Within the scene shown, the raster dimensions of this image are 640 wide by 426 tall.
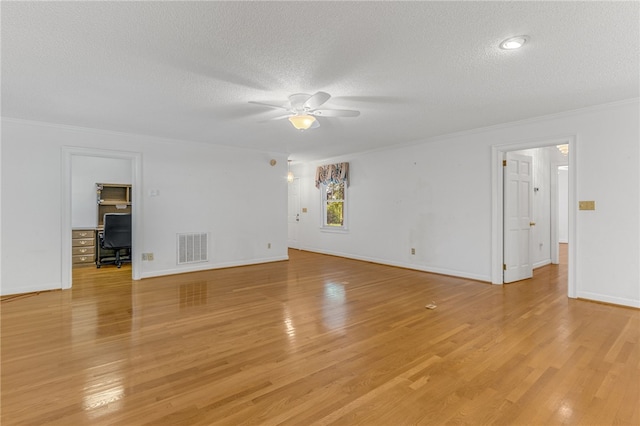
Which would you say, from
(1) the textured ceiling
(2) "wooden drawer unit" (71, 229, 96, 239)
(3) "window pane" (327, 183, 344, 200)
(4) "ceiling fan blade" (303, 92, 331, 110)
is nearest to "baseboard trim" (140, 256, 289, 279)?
(3) "window pane" (327, 183, 344, 200)

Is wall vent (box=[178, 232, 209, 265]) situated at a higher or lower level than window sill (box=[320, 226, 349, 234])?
lower

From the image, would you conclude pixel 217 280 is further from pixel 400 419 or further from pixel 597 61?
pixel 597 61

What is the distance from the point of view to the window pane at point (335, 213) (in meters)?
7.67

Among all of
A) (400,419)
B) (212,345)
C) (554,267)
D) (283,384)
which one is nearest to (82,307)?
(212,345)

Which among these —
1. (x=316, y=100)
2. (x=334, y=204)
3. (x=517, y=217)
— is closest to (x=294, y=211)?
(x=334, y=204)

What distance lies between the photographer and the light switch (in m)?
3.90

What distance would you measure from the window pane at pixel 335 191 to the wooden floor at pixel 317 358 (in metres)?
3.67

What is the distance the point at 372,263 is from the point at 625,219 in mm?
3991

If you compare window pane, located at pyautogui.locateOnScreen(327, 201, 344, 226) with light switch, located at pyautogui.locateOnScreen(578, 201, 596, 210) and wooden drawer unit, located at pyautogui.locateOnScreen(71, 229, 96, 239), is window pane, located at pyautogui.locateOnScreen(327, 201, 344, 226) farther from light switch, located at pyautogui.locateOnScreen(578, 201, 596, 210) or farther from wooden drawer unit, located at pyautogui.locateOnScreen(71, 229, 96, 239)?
wooden drawer unit, located at pyautogui.locateOnScreen(71, 229, 96, 239)

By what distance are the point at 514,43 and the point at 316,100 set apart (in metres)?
1.63

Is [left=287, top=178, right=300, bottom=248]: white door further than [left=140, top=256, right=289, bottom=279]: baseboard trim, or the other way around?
[left=287, top=178, right=300, bottom=248]: white door

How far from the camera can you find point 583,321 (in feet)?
10.6

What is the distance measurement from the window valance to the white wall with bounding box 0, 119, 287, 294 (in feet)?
3.94

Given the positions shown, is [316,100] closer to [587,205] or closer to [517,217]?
[587,205]
